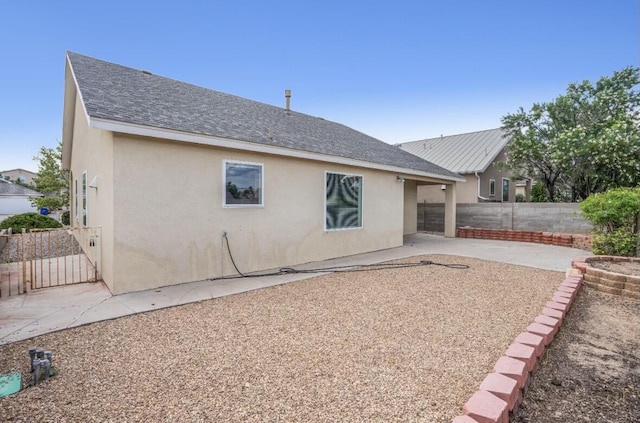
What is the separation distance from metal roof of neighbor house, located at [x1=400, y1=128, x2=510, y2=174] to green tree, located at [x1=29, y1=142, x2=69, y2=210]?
2768 cm

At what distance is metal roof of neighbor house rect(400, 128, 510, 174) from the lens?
19016mm

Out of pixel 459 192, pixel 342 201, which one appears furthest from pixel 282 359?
pixel 459 192

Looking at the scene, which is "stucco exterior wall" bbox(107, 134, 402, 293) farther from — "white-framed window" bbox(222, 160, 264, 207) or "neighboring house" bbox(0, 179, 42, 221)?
"neighboring house" bbox(0, 179, 42, 221)

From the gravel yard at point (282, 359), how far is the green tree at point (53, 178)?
1087 inches

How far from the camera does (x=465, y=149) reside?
2103 cm

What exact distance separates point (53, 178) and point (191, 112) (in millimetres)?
25959

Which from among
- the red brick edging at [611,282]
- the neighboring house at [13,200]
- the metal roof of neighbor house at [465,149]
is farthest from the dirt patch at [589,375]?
the neighboring house at [13,200]

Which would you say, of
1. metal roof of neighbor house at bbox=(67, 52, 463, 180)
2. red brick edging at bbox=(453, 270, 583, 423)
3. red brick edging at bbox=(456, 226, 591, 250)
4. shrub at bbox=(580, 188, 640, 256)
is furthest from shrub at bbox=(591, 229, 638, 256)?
red brick edging at bbox=(453, 270, 583, 423)

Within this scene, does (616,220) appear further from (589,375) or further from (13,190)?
(13,190)

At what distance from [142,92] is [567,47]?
1484 centimetres

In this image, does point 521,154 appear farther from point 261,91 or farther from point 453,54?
point 261,91

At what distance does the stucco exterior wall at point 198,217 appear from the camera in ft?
19.4

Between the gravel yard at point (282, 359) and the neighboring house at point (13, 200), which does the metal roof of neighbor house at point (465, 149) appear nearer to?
the gravel yard at point (282, 359)

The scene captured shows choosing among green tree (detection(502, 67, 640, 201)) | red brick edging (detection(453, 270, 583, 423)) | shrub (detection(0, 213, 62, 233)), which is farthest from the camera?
shrub (detection(0, 213, 62, 233))
